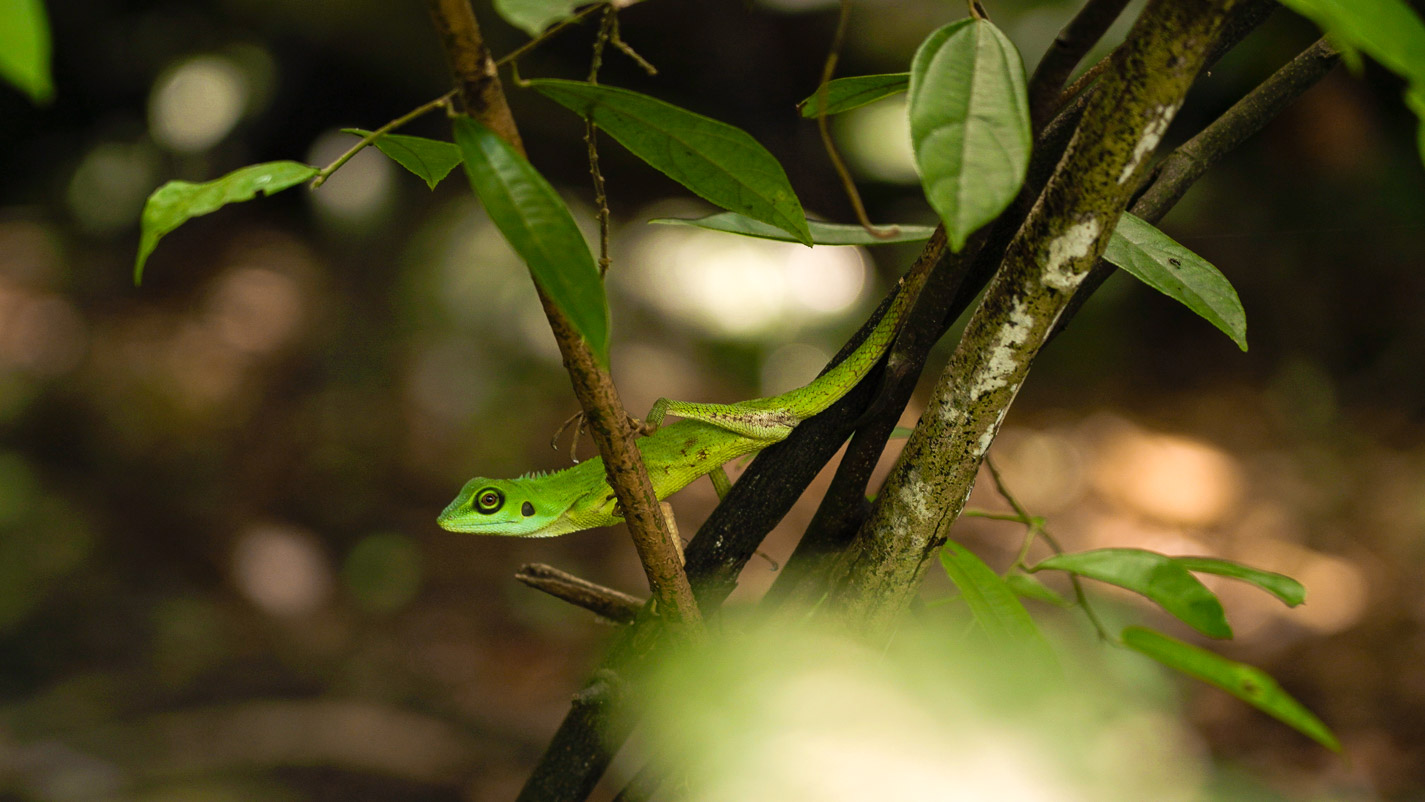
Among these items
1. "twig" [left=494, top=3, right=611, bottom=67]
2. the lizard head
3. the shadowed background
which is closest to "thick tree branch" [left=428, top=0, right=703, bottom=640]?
"twig" [left=494, top=3, right=611, bottom=67]

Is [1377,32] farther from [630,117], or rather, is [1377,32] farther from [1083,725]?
[630,117]

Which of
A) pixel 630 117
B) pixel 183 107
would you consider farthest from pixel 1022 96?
pixel 183 107

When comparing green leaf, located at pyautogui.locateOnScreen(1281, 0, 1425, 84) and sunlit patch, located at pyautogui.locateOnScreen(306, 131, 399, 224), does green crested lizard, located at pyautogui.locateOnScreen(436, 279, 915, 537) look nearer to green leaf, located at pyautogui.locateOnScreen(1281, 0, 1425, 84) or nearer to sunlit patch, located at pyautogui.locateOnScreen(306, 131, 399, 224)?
green leaf, located at pyautogui.locateOnScreen(1281, 0, 1425, 84)

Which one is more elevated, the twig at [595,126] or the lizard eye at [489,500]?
the lizard eye at [489,500]

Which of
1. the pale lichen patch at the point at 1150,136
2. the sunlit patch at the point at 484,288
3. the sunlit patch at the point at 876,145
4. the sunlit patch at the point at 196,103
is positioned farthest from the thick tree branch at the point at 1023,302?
the sunlit patch at the point at 196,103

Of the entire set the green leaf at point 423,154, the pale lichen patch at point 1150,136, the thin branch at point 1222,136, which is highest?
the thin branch at point 1222,136

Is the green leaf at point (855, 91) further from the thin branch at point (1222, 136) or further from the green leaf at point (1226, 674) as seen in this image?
the green leaf at point (1226, 674)
